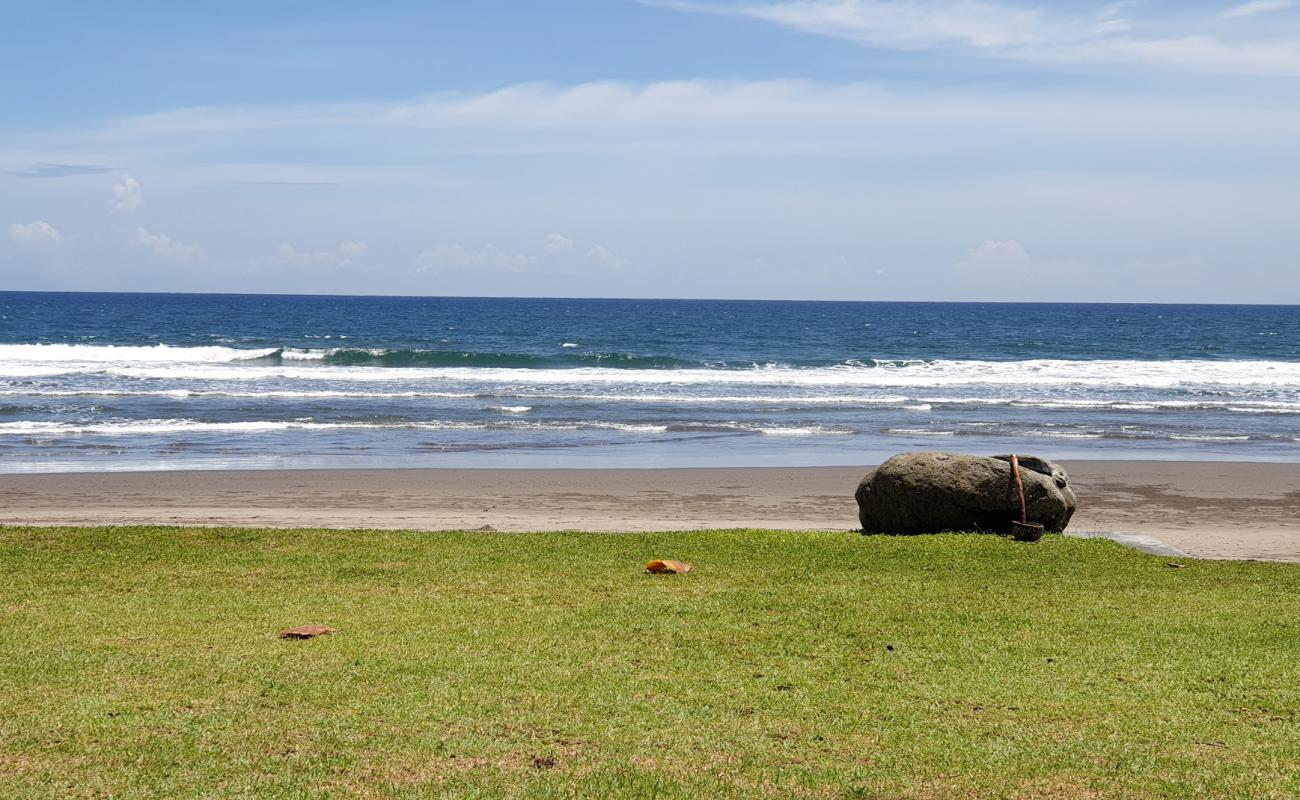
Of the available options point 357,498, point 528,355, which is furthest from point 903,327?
point 357,498

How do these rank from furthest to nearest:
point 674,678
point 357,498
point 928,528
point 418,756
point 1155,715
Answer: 1. point 357,498
2. point 928,528
3. point 674,678
4. point 1155,715
5. point 418,756

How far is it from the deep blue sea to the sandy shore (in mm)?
2164

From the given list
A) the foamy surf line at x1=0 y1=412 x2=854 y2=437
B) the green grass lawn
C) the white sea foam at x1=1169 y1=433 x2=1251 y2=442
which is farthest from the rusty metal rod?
the white sea foam at x1=1169 y1=433 x2=1251 y2=442

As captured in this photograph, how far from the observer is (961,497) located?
13.7m

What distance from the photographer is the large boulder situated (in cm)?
1369

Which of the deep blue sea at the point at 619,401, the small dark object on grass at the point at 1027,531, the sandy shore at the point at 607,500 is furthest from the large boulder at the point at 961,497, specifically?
the deep blue sea at the point at 619,401

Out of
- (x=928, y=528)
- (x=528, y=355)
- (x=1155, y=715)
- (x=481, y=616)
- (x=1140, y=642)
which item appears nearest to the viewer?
(x=1155, y=715)

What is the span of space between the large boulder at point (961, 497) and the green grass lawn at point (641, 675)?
1.44m

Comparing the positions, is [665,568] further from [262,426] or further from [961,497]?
[262,426]

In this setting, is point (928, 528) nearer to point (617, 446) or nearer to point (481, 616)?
point (481, 616)

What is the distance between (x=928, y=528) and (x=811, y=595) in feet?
13.8

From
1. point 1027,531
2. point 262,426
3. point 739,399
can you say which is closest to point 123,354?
point 262,426

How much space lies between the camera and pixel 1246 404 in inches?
1489

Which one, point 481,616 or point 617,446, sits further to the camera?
point 617,446
